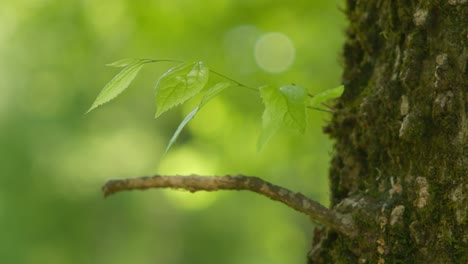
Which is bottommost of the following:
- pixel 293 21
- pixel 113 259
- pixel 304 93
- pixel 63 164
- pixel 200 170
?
pixel 113 259

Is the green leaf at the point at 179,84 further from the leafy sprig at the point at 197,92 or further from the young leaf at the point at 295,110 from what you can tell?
the young leaf at the point at 295,110

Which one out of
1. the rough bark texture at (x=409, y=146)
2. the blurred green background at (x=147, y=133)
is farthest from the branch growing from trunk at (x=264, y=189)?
the blurred green background at (x=147, y=133)

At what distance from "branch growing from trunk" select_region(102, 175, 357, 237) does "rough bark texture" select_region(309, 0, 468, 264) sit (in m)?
0.04

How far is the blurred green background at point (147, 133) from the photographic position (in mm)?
6039

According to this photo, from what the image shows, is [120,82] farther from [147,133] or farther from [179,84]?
[147,133]

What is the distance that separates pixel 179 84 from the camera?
1382 millimetres

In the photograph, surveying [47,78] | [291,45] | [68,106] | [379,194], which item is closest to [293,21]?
[291,45]

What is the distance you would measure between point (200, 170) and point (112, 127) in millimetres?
8899

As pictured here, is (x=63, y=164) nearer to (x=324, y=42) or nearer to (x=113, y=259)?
(x=113, y=259)

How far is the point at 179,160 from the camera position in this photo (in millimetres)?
6734

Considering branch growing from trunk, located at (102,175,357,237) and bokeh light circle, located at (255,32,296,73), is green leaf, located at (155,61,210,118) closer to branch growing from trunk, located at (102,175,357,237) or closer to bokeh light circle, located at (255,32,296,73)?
branch growing from trunk, located at (102,175,357,237)

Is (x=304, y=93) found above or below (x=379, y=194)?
above

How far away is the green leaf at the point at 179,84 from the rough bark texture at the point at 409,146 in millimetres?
461

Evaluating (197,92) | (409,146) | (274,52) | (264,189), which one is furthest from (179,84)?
(274,52)
